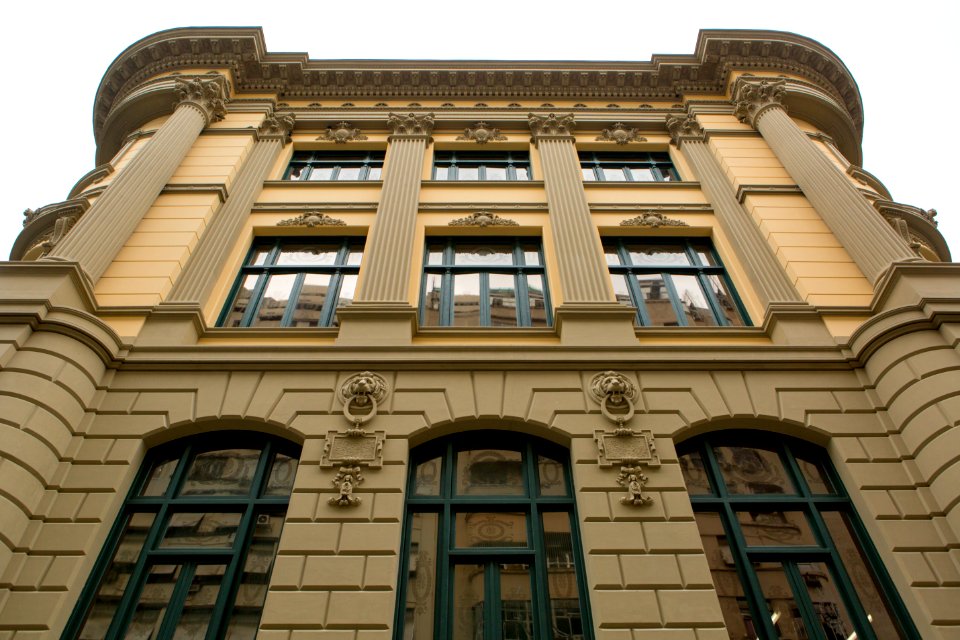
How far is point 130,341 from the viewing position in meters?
10.0

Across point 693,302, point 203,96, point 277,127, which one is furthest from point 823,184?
point 203,96

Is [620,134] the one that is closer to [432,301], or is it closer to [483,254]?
[483,254]

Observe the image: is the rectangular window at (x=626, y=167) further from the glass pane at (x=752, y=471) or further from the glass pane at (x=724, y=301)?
the glass pane at (x=752, y=471)

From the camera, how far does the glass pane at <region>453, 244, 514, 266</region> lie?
44.0 ft

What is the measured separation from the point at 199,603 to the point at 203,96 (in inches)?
561

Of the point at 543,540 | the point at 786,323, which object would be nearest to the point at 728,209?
the point at 786,323

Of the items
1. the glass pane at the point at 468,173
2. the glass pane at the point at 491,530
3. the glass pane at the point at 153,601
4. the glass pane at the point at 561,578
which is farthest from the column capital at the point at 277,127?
the glass pane at the point at 561,578

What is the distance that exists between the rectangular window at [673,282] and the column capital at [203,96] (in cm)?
1158

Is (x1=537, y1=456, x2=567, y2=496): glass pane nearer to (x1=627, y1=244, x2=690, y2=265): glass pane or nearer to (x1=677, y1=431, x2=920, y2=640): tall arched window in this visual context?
(x1=677, y1=431, x2=920, y2=640): tall arched window

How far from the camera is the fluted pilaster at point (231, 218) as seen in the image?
11445mm

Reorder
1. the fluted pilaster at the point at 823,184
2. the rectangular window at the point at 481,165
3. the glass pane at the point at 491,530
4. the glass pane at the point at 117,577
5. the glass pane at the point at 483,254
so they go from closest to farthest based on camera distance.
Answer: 1. the glass pane at the point at 117,577
2. the glass pane at the point at 491,530
3. the fluted pilaster at the point at 823,184
4. the glass pane at the point at 483,254
5. the rectangular window at the point at 481,165

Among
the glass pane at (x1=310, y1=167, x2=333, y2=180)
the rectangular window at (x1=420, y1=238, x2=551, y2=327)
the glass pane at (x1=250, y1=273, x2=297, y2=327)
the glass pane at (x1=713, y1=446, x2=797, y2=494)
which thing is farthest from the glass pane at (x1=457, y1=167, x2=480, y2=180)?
the glass pane at (x1=713, y1=446, x2=797, y2=494)

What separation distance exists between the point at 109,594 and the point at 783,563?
8615 millimetres

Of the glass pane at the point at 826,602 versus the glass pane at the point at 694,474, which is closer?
the glass pane at the point at 826,602
